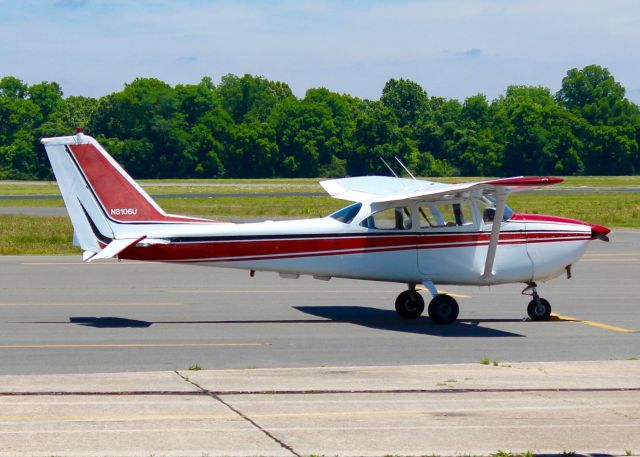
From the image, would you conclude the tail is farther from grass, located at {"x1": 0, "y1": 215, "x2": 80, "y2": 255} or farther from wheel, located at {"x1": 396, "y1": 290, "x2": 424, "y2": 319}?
grass, located at {"x1": 0, "y1": 215, "x2": 80, "y2": 255}

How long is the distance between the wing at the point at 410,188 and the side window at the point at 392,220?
221 mm

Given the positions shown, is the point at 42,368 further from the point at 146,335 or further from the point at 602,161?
the point at 602,161

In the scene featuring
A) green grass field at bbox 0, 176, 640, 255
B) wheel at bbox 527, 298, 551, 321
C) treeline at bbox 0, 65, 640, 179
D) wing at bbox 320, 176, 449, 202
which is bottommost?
wheel at bbox 527, 298, 551, 321

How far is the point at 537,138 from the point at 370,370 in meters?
103

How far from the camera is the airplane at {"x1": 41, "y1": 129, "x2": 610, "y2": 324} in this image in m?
15.7

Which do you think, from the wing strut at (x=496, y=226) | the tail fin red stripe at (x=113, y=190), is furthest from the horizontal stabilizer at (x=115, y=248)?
the wing strut at (x=496, y=226)

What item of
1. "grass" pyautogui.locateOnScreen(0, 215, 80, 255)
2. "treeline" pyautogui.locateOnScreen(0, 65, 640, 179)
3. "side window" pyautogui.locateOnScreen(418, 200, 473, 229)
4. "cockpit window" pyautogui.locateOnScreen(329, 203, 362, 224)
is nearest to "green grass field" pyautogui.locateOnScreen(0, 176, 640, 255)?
"grass" pyautogui.locateOnScreen(0, 215, 80, 255)

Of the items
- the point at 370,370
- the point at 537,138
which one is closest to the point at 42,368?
the point at 370,370

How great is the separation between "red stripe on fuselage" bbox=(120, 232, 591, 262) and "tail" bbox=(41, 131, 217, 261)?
1.73 ft

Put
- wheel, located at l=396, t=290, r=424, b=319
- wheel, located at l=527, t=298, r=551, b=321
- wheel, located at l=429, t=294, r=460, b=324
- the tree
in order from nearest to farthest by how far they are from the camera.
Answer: wheel, located at l=429, t=294, r=460, b=324
wheel, located at l=527, t=298, r=551, b=321
wheel, located at l=396, t=290, r=424, b=319
the tree

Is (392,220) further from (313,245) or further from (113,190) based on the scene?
(113,190)

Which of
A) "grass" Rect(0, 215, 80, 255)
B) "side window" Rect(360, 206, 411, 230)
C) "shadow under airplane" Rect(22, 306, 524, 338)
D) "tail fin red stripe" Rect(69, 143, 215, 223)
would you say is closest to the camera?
"shadow under airplane" Rect(22, 306, 524, 338)

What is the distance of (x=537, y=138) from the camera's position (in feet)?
367

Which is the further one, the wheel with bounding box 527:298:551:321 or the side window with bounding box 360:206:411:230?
the wheel with bounding box 527:298:551:321
